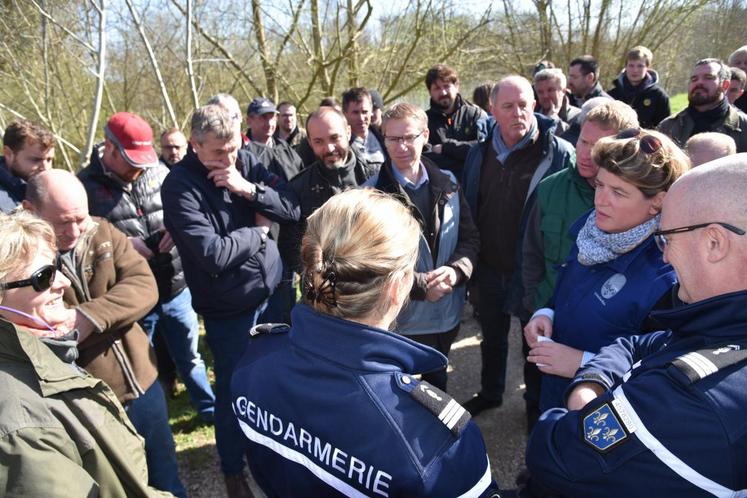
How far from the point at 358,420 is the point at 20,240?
1326 mm

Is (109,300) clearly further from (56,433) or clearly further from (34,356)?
(56,433)

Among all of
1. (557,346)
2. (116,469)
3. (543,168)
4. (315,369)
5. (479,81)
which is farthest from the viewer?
(479,81)

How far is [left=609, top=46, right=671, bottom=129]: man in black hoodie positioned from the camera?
6785 millimetres

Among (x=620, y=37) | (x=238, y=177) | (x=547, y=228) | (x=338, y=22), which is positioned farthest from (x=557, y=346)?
(x=620, y=37)

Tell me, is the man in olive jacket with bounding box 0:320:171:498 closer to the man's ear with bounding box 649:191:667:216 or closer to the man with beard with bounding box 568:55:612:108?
the man's ear with bounding box 649:191:667:216

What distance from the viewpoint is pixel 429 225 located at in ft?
9.50

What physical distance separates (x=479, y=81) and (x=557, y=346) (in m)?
9.86

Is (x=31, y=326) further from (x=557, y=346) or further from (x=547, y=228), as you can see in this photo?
(x=547, y=228)

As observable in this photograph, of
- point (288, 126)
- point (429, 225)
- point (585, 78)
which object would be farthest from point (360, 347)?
point (585, 78)

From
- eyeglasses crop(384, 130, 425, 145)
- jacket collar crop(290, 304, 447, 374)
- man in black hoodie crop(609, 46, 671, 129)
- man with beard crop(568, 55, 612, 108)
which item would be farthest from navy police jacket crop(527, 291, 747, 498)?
man in black hoodie crop(609, 46, 671, 129)

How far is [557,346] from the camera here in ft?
6.60

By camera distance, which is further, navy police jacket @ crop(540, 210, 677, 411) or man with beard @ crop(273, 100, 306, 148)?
man with beard @ crop(273, 100, 306, 148)

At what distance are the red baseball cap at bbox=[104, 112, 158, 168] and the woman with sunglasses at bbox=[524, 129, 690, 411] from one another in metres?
2.60

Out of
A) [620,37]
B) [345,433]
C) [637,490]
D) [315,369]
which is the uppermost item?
[620,37]
